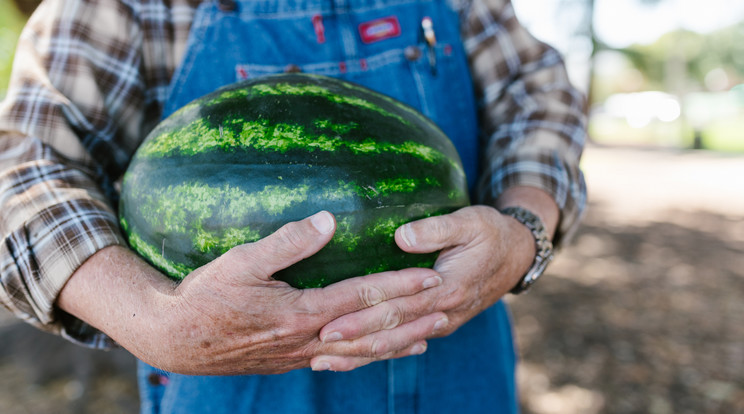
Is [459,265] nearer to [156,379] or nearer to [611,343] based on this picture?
[156,379]

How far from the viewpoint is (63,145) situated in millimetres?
1396

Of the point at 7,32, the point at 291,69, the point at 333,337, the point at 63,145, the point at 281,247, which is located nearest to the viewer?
the point at 281,247

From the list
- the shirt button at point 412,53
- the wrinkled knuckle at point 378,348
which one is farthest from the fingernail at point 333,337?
the shirt button at point 412,53

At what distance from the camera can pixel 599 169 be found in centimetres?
1358

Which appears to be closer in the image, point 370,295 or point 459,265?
point 370,295

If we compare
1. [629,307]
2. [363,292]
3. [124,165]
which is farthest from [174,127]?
[629,307]

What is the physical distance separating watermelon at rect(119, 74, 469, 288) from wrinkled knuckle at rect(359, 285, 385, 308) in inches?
3.3

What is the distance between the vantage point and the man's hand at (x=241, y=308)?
1.07 metres

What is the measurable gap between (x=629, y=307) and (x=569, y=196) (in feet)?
13.6

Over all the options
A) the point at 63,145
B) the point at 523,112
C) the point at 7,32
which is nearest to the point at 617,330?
the point at 523,112

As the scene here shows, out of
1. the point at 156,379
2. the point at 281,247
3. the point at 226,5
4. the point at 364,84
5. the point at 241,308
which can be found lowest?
the point at 156,379

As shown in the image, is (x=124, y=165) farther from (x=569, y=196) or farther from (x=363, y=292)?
(x=569, y=196)

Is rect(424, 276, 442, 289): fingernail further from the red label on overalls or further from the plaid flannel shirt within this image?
the red label on overalls

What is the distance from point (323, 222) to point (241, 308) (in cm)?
27
